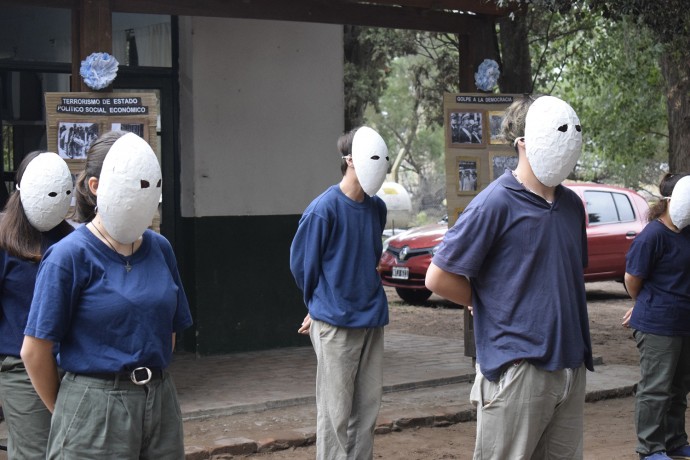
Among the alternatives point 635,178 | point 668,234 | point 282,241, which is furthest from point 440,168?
point 668,234

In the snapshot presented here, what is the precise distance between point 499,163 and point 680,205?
Result: 3030 mm

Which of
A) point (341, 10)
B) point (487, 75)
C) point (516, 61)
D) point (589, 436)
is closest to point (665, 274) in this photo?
point (589, 436)

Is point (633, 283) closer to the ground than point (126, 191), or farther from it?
closer to the ground

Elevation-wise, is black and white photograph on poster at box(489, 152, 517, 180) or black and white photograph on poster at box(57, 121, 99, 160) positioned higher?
black and white photograph on poster at box(57, 121, 99, 160)

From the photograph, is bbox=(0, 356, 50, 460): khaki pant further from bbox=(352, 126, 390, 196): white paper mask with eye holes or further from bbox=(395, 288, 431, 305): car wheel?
bbox=(395, 288, 431, 305): car wheel

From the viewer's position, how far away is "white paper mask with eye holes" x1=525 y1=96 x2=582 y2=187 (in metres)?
3.94

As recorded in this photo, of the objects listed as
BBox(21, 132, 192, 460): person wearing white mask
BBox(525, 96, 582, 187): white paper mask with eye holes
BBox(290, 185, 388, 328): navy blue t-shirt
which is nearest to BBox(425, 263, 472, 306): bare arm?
BBox(525, 96, 582, 187): white paper mask with eye holes

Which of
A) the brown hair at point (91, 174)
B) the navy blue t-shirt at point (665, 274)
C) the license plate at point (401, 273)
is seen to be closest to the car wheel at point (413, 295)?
the license plate at point (401, 273)

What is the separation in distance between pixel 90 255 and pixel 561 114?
1.84 metres

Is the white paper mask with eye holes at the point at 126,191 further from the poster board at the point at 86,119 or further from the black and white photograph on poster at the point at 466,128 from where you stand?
the black and white photograph on poster at the point at 466,128

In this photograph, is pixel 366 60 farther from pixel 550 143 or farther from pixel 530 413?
pixel 530 413

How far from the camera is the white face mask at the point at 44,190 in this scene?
4.86 metres

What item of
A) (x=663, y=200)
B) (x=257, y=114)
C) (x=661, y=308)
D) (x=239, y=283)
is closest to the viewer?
(x=661, y=308)

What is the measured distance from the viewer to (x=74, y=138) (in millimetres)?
7594
